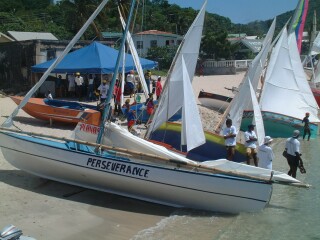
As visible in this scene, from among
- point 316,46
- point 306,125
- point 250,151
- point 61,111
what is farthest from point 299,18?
point 61,111

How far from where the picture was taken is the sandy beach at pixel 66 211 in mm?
10133

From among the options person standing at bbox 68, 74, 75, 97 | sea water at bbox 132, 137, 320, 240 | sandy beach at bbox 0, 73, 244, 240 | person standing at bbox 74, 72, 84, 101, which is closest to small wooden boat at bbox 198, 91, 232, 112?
person standing at bbox 74, 72, 84, 101

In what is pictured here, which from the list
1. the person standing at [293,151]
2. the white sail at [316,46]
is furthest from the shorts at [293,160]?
the white sail at [316,46]

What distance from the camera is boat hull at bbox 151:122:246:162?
15.6m

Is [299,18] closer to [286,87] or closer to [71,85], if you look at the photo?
[286,87]

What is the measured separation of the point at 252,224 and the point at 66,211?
4.56m

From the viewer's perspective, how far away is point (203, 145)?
1617 cm

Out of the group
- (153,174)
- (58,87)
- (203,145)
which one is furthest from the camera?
(58,87)

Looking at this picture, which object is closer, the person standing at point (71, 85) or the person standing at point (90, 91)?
the person standing at point (90, 91)

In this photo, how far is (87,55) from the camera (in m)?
25.5

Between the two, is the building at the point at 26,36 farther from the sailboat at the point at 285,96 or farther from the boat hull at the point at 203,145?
the boat hull at the point at 203,145

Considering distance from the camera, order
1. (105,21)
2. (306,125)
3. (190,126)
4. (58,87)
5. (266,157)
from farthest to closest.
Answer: (105,21), (58,87), (306,125), (190,126), (266,157)

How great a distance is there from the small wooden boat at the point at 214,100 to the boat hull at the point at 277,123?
5.75 metres

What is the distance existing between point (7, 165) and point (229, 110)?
360 inches
